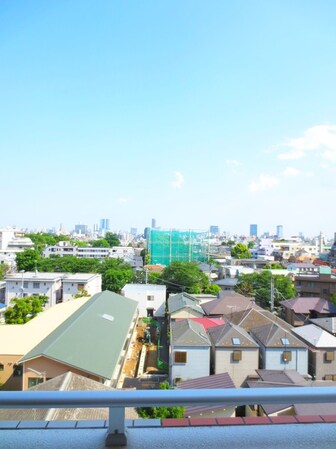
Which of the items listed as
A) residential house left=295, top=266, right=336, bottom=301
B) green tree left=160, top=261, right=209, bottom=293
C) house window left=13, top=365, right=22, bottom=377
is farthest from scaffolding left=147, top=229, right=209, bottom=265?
house window left=13, top=365, right=22, bottom=377

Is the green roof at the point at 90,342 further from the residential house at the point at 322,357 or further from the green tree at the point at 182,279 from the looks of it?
the green tree at the point at 182,279

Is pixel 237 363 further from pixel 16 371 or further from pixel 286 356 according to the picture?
pixel 16 371

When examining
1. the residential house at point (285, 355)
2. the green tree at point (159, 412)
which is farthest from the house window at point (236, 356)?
the green tree at point (159, 412)

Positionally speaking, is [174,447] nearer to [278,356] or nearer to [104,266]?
[278,356]

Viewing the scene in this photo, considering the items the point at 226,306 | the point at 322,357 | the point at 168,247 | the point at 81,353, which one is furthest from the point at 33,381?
the point at 168,247

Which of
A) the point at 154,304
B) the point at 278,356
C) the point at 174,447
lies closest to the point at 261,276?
the point at 154,304

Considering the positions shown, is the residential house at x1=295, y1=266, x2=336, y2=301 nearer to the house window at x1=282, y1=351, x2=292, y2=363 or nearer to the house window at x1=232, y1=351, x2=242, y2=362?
the house window at x1=282, y1=351, x2=292, y2=363
